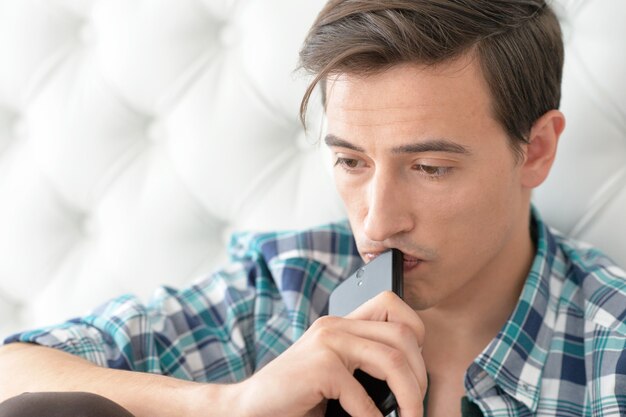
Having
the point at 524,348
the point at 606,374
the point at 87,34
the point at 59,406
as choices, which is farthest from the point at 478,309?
the point at 87,34

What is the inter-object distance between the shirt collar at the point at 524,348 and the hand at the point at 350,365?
0.79ft

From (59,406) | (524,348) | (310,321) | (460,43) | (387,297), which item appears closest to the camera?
(59,406)

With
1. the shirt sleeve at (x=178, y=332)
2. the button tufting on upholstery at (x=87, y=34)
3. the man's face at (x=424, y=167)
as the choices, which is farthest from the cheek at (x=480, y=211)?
the button tufting on upholstery at (x=87, y=34)

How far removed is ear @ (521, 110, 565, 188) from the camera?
108 centimetres

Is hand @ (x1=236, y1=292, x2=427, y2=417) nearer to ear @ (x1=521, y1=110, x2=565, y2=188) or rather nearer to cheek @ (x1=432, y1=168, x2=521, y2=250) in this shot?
cheek @ (x1=432, y1=168, x2=521, y2=250)

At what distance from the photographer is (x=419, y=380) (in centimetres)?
83

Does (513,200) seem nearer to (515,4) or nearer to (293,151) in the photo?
(515,4)

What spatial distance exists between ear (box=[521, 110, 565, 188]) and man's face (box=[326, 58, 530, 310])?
1.7 inches

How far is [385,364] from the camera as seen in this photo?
32.1 inches

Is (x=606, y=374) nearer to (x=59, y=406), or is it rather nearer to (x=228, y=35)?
(x=59, y=406)

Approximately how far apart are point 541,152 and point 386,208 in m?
0.25

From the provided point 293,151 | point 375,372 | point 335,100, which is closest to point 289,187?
point 293,151

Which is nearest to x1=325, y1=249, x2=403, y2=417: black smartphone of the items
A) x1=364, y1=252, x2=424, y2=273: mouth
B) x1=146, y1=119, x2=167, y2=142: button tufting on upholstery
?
x1=364, y1=252, x2=424, y2=273: mouth

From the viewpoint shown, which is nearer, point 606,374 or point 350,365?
point 350,365
